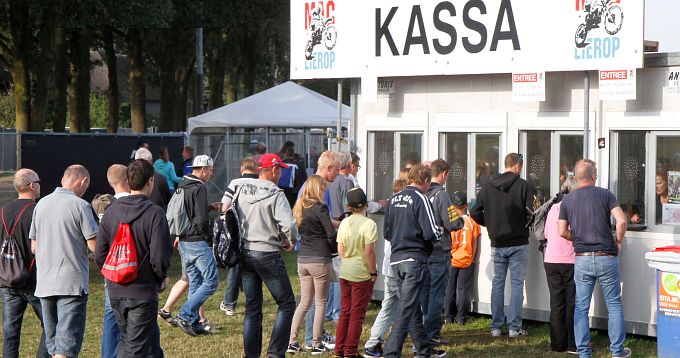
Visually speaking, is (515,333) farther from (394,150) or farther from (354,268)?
(394,150)

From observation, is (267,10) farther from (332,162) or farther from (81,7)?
(332,162)

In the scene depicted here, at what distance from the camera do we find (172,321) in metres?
11.6

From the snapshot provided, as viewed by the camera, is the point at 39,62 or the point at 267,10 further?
the point at 267,10

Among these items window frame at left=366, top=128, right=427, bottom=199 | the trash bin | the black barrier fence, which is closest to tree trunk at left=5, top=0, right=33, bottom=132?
the black barrier fence

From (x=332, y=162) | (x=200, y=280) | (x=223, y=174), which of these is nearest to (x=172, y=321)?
(x=200, y=280)

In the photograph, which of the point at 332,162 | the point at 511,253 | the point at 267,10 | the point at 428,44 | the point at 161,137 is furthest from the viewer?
the point at 267,10

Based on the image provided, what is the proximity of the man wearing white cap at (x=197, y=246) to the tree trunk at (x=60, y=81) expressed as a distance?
792 inches

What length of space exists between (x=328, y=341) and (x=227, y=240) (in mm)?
2080

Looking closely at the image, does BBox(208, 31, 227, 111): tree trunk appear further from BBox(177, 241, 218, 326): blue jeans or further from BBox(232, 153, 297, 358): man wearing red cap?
BBox(232, 153, 297, 358): man wearing red cap

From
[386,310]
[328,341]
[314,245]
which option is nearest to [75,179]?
[314,245]

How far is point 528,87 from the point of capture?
11000 mm

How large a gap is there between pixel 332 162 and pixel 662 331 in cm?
328

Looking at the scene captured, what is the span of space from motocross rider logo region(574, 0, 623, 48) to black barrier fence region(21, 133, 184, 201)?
43.5ft

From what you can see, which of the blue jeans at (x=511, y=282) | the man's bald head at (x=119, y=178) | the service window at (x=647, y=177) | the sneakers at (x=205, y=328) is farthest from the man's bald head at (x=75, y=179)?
the service window at (x=647, y=177)
